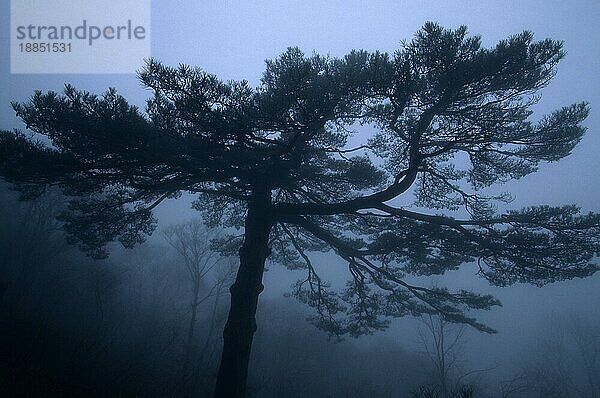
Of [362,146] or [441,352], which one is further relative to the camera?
[441,352]

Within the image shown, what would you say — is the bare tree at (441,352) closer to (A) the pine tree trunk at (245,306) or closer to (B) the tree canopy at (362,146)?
(B) the tree canopy at (362,146)

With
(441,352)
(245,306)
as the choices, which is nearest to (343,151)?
(245,306)

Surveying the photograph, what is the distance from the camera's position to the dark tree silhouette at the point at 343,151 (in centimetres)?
542

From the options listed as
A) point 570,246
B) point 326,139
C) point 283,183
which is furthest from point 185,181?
point 570,246

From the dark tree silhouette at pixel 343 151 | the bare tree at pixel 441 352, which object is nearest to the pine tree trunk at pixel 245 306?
the dark tree silhouette at pixel 343 151

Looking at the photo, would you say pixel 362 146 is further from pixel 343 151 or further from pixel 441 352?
pixel 441 352

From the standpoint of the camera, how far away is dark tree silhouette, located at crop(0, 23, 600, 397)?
213 inches

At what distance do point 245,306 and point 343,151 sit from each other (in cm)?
426

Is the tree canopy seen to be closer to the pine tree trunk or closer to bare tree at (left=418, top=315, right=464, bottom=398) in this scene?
the pine tree trunk

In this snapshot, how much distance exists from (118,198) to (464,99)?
8.69 meters

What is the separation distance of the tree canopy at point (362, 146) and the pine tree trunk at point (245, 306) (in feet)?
1.66

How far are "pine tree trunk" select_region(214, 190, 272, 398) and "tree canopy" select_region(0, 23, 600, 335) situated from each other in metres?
0.51

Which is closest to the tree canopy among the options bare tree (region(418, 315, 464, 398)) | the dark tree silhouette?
the dark tree silhouette

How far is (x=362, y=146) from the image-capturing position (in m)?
7.67
